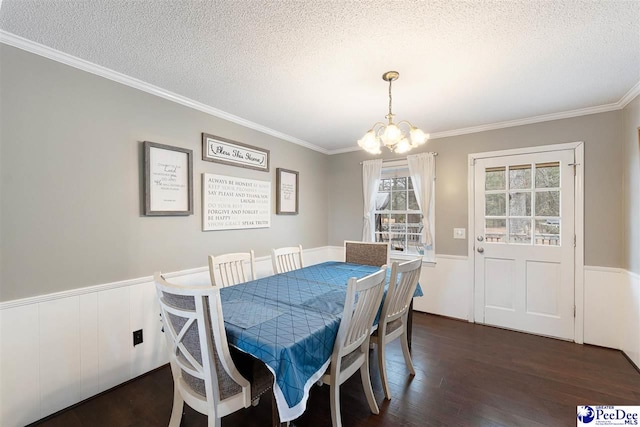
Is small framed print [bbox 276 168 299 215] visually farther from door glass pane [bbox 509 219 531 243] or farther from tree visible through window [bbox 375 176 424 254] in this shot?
door glass pane [bbox 509 219 531 243]

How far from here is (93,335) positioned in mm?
1971

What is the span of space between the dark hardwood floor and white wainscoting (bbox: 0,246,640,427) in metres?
0.13

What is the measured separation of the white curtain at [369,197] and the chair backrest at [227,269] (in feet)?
6.52

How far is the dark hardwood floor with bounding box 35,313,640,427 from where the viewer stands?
5.74ft

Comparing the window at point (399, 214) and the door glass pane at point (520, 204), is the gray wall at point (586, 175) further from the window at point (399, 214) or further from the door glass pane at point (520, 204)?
the door glass pane at point (520, 204)

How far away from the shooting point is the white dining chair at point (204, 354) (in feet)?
4.00

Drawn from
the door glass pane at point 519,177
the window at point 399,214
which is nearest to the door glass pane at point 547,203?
the door glass pane at point 519,177

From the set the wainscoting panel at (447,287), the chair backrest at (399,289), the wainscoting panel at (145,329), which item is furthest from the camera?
the wainscoting panel at (447,287)

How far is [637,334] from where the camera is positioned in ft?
7.77

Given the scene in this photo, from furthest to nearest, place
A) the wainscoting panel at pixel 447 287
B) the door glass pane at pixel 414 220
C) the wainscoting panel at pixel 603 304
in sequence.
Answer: the door glass pane at pixel 414 220, the wainscoting panel at pixel 447 287, the wainscoting panel at pixel 603 304

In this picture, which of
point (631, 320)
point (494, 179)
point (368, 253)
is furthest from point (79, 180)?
point (631, 320)

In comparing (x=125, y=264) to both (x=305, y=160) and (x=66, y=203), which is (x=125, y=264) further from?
(x=305, y=160)

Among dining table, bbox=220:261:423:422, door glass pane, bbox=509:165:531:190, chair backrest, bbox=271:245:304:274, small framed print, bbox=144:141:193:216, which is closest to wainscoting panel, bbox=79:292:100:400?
small framed print, bbox=144:141:193:216

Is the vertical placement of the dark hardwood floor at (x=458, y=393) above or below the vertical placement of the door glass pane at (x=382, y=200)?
below
